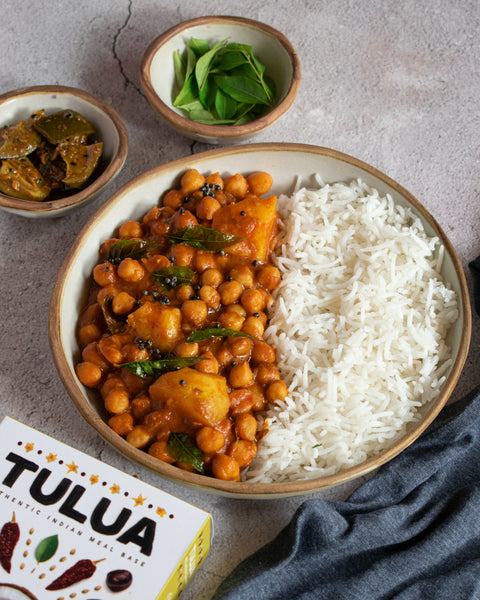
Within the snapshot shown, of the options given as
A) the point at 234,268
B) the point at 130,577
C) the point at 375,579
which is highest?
the point at 234,268

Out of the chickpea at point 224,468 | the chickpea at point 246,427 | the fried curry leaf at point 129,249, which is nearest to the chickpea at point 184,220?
the fried curry leaf at point 129,249

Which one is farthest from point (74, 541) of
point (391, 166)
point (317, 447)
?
point (391, 166)

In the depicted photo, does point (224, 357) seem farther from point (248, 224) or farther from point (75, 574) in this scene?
point (75, 574)

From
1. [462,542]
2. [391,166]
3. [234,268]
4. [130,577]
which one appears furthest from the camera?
[391,166]

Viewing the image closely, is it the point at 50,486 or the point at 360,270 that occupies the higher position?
the point at 360,270

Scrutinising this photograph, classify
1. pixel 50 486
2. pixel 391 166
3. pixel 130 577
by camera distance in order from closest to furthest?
pixel 130 577
pixel 50 486
pixel 391 166

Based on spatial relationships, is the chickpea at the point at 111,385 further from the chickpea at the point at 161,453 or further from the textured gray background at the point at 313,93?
the textured gray background at the point at 313,93

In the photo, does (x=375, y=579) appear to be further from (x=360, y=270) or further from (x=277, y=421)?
(x=360, y=270)
